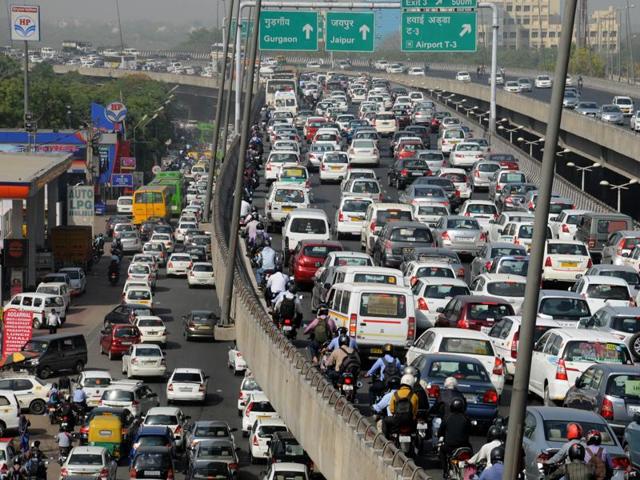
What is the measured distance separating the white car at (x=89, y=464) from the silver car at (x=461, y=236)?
12037mm

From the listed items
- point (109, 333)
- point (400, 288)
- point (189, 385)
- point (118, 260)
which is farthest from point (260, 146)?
point (400, 288)

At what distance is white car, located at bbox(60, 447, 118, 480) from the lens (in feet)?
119

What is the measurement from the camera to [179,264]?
7350 centimetres

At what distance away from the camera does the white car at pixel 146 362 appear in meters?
50.9

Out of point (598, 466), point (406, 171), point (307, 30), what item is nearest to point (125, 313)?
point (406, 171)

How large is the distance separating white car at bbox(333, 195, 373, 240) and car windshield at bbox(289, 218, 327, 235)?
188 inches

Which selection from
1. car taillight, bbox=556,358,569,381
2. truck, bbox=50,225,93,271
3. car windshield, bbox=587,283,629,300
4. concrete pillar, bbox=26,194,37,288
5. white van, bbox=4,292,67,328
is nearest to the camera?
car taillight, bbox=556,358,569,381

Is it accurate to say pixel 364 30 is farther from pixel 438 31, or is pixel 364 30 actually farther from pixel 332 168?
pixel 332 168

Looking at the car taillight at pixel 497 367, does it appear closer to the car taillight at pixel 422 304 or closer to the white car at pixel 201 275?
the car taillight at pixel 422 304

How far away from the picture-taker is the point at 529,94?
124125 mm

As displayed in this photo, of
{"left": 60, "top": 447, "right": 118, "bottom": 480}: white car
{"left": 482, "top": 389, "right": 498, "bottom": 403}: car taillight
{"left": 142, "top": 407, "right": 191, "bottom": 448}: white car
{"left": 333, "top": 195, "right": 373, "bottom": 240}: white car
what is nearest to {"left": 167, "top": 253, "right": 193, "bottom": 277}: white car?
{"left": 333, "top": 195, "right": 373, "bottom": 240}: white car

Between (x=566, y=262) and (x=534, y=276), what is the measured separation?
25839 mm

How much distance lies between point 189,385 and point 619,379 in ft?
85.9

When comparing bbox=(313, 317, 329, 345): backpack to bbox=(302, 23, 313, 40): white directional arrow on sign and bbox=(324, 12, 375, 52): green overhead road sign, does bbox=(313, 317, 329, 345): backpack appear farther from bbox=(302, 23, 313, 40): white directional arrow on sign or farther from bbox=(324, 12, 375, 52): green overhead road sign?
bbox=(324, 12, 375, 52): green overhead road sign
